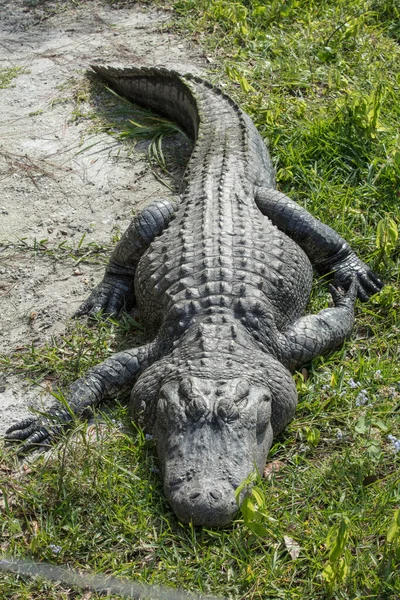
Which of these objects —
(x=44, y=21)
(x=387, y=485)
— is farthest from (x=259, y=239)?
(x=44, y=21)

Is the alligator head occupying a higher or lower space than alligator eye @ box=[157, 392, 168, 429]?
higher

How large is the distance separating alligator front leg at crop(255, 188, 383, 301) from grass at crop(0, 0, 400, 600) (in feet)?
0.52

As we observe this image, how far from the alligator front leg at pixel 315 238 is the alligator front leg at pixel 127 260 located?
674mm

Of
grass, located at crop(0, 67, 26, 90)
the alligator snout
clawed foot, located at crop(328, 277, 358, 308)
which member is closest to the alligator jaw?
the alligator snout

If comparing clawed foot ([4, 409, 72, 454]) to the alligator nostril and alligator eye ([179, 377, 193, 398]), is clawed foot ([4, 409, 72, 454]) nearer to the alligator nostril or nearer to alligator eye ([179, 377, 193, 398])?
alligator eye ([179, 377, 193, 398])

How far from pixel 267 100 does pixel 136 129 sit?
45.1 inches

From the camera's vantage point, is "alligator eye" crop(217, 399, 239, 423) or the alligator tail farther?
the alligator tail

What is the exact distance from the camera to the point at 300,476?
12.2 ft

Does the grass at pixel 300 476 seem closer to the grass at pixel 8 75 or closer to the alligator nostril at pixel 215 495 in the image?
the alligator nostril at pixel 215 495

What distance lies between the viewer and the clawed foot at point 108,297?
4941 millimetres

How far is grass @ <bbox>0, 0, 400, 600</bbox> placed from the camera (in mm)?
3230

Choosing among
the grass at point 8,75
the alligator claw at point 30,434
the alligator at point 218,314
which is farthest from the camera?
the grass at point 8,75

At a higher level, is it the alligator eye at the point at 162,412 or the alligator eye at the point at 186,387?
the alligator eye at the point at 186,387

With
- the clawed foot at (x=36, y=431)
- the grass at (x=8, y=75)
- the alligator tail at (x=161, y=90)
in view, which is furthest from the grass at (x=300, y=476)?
the grass at (x=8, y=75)
